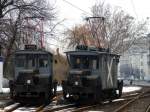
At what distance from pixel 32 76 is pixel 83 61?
10.0ft

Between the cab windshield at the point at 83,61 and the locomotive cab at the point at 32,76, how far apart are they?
50.9 inches

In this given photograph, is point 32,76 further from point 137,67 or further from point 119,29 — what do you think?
point 137,67

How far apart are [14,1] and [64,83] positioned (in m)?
16.7

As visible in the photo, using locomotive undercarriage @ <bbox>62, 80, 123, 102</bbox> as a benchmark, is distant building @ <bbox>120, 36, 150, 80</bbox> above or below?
above

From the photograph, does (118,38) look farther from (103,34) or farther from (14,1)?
(14,1)

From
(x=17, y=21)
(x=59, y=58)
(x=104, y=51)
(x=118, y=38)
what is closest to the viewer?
(x=104, y=51)

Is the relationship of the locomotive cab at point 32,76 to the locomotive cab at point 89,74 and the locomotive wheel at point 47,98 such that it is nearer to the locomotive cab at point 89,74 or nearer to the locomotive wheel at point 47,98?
the locomotive wheel at point 47,98

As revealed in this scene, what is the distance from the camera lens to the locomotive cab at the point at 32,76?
26875mm

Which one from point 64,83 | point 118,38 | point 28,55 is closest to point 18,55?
point 28,55

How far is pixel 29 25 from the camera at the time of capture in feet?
135

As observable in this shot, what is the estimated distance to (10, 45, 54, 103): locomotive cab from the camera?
26875mm

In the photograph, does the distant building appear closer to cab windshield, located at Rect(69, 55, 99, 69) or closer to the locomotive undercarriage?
cab windshield, located at Rect(69, 55, 99, 69)

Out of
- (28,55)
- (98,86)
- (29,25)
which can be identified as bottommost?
(98,86)

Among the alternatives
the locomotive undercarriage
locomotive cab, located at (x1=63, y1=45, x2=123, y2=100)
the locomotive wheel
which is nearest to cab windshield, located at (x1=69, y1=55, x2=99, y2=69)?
locomotive cab, located at (x1=63, y1=45, x2=123, y2=100)
